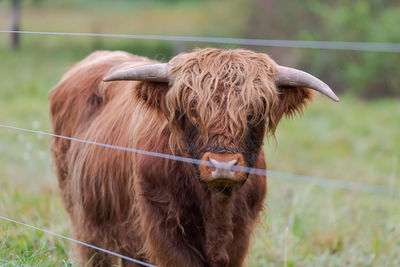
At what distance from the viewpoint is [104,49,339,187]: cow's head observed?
9.11ft

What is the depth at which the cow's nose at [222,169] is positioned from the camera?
266cm

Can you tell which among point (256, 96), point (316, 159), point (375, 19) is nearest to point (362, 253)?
point (256, 96)

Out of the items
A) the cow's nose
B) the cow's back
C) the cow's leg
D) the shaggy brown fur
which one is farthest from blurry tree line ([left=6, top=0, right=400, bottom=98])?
the cow's nose

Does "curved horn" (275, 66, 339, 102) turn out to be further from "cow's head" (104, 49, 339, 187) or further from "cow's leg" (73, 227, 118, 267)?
"cow's leg" (73, 227, 118, 267)

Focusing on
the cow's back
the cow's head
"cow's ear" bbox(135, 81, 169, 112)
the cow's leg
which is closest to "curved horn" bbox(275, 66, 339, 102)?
the cow's head

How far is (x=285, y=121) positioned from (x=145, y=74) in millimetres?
9648

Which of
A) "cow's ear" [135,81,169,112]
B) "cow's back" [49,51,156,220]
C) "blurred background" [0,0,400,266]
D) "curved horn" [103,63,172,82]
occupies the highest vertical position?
"curved horn" [103,63,172,82]

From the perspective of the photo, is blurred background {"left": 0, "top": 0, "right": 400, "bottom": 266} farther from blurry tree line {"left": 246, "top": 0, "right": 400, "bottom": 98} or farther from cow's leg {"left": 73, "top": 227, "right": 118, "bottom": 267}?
cow's leg {"left": 73, "top": 227, "right": 118, "bottom": 267}

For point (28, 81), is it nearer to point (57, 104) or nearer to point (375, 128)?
point (375, 128)

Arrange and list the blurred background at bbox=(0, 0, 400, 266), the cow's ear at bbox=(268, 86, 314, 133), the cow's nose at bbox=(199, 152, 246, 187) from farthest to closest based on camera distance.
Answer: the blurred background at bbox=(0, 0, 400, 266)
the cow's ear at bbox=(268, 86, 314, 133)
the cow's nose at bbox=(199, 152, 246, 187)

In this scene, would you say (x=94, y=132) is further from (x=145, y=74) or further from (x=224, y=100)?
(x=224, y=100)

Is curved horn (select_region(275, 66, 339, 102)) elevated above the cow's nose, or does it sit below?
above

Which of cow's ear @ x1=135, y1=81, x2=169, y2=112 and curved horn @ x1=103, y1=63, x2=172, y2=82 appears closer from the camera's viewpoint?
curved horn @ x1=103, y1=63, x2=172, y2=82

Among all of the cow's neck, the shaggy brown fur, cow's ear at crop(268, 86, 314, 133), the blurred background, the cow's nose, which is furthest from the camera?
the blurred background
